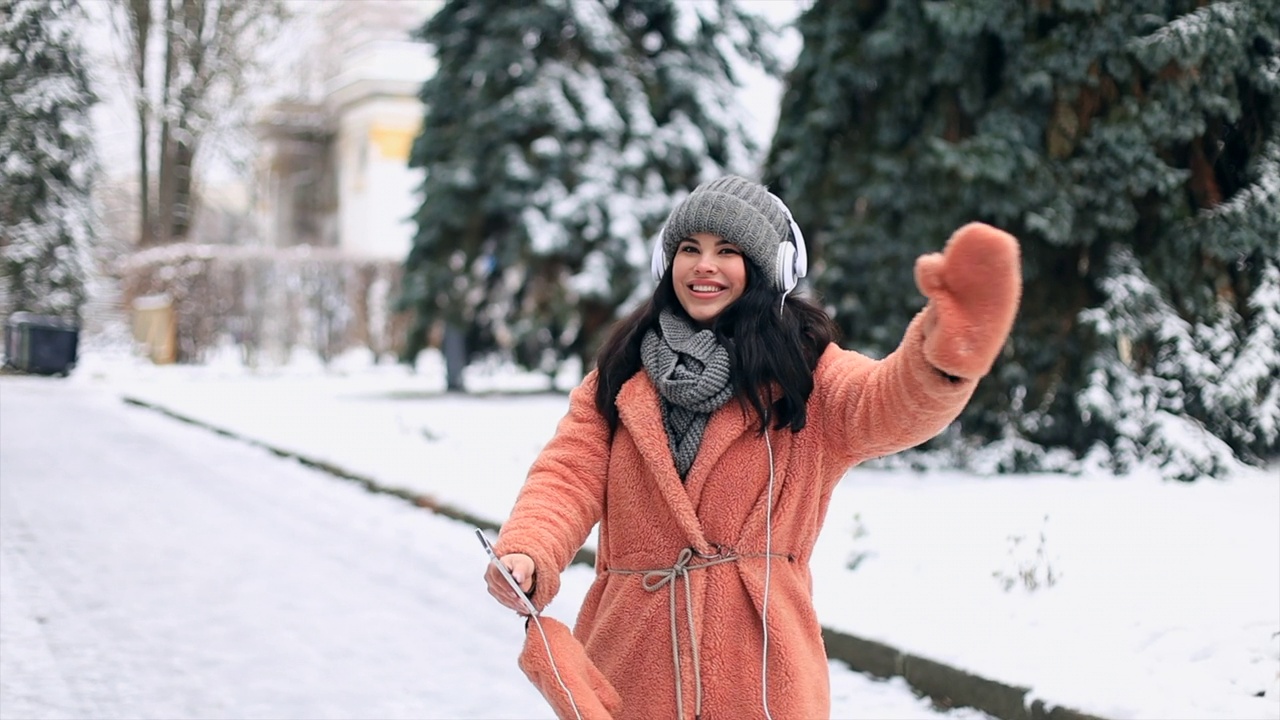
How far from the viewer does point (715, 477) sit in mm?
2459

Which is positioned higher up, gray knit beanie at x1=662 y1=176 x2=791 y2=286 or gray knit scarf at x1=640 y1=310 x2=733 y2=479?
gray knit beanie at x1=662 y1=176 x2=791 y2=286

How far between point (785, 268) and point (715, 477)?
17.7 inches

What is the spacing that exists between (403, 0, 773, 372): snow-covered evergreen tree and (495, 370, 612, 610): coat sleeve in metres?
13.1

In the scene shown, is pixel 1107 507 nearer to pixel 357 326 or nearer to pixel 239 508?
pixel 239 508

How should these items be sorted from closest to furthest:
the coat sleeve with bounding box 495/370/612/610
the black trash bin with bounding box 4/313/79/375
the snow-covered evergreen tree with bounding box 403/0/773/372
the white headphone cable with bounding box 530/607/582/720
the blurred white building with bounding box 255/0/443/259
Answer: the white headphone cable with bounding box 530/607/582/720, the coat sleeve with bounding box 495/370/612/610, the black trash bin with bounding box 4/313/79/375, the snow-covered evergreen tree with bounding box 403/0/773/372, the blurred white building with bounding box 255/0/443/259

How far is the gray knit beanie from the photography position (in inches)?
100

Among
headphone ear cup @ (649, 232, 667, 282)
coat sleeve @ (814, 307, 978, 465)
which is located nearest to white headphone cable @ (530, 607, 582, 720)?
coat sleeve @ (814, 307, 978, 465)

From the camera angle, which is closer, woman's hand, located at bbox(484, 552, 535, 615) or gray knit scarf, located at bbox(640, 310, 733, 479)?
woman's hand, located at bbox(484, 552, 535, 615)

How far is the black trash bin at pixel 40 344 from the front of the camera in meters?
5.59

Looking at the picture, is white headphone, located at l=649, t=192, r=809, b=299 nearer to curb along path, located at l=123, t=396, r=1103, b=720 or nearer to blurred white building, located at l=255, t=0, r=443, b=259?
curb along path, located at l=123, t=396, r=1103, b=720

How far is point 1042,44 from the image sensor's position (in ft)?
28.2

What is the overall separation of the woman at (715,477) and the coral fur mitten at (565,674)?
0.04 ft

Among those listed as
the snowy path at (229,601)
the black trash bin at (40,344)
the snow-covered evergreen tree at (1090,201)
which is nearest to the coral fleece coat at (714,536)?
the snowy path at (229,601)

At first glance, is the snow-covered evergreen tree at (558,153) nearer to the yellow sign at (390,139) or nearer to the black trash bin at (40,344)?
the black trash bin at (40,344)
